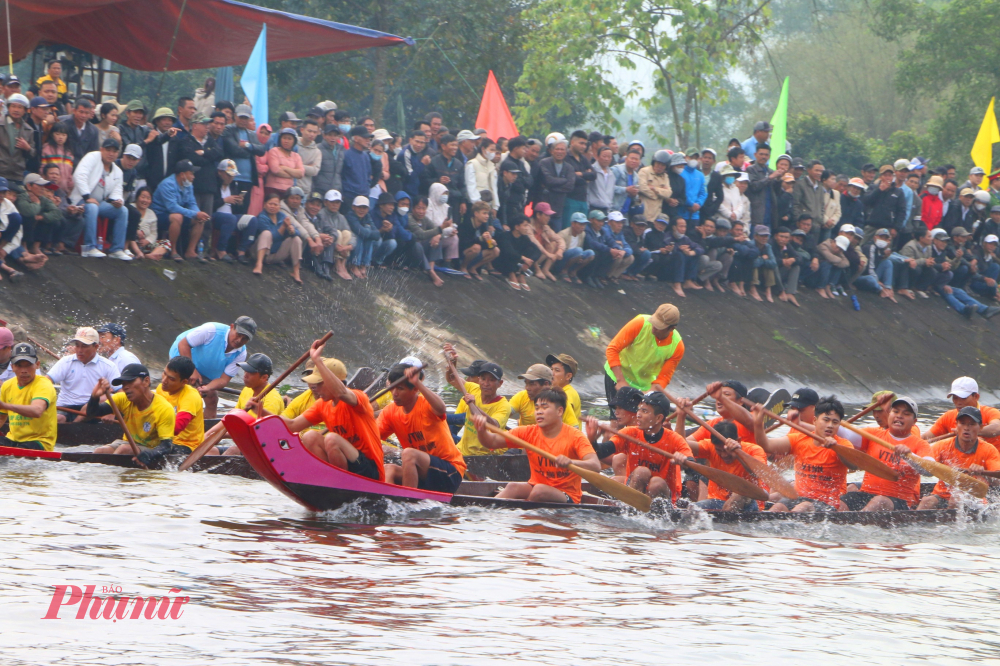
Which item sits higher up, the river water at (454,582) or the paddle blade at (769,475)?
the paddle blade at (769,475)

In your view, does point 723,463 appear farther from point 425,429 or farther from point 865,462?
point 425,429

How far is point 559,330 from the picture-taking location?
1886 centimetres

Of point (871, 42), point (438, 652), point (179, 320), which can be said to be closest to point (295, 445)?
point (438, 652)

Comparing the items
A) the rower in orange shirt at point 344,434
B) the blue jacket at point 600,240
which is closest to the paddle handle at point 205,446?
the rower in orange shirt at point 344,434

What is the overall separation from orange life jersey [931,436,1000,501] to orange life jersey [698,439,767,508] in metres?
1.62

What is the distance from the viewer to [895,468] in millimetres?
10969

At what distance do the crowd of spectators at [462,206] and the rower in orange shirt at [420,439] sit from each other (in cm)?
613

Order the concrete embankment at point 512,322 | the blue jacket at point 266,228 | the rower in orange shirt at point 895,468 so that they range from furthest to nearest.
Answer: the blue jacket at point 266,228 < the concrete embankment at point 512,322 < the rower in orange shirt at point 895,468

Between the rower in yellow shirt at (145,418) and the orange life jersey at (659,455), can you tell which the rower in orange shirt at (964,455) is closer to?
the orange life jersey at (659,455)

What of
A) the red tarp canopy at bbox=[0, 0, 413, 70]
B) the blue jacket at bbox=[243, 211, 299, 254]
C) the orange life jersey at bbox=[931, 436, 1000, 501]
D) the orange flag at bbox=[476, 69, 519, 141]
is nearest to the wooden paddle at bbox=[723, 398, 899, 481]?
the orange life jersey at bbox=[931, 436, 1000, 501]

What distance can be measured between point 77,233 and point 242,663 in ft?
33.6

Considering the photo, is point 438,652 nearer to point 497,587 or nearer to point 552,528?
point 497,587

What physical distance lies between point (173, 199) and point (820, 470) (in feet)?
28.0

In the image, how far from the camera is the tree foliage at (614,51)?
28.7 metres
